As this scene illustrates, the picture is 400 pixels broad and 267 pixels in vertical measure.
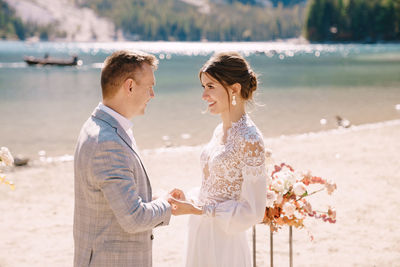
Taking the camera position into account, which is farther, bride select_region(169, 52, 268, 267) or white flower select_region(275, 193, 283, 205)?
white flower select_region(275, 193, 283, 205)

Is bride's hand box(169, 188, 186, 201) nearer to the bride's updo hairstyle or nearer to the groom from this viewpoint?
the groom

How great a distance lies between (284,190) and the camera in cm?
370

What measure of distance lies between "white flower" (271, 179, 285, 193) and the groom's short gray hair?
1.54 metres

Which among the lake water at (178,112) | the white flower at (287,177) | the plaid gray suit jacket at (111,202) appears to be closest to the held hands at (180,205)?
the plaid gray suit jacket at (111,202)

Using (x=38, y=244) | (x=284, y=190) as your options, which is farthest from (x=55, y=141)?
(x=284, y=190)

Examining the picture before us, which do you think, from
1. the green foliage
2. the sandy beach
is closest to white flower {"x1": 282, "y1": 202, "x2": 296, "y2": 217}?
the sandy beach

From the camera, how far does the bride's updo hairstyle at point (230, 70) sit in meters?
3.38

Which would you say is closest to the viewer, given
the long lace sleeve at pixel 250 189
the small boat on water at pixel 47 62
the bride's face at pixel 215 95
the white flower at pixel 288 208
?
the long lace sleeve at pixel 250 189

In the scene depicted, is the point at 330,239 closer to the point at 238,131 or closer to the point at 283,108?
the point at 238,131

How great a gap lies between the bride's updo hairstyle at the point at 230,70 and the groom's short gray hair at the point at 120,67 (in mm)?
774

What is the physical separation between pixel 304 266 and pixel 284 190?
9.46ft

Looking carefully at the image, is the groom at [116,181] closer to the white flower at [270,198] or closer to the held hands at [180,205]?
the held hands at [180,205]

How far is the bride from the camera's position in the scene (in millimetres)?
3223

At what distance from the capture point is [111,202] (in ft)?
8.31
